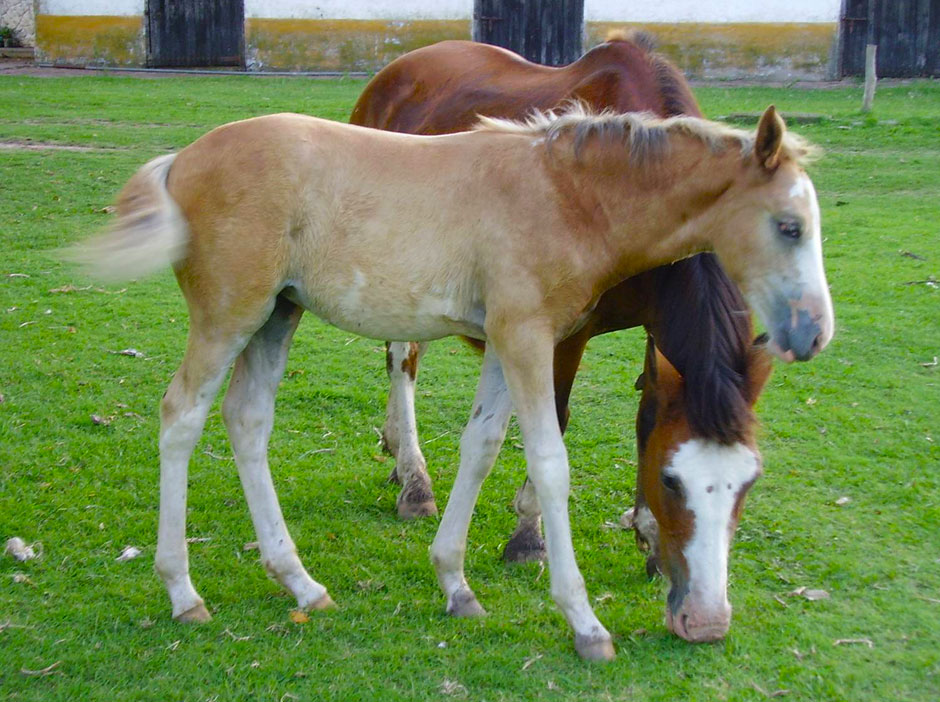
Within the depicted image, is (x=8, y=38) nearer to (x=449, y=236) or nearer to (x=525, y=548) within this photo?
(x=525, y=548)

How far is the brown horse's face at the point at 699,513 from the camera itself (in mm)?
3520

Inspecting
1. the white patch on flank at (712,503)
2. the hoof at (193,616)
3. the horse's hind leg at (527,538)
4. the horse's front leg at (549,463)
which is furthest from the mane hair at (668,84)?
the hoof at (193,616)

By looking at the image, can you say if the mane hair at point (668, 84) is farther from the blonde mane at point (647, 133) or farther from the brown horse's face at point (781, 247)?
the brown horse's face at point (781, 247)

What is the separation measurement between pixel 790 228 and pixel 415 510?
8.01ft

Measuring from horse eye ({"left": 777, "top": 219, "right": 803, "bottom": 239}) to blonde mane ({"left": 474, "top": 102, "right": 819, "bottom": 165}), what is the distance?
218 mm

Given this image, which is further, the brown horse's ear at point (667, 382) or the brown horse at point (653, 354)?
the brown horse's ear at point (667, 382)

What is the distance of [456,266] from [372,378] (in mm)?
3316

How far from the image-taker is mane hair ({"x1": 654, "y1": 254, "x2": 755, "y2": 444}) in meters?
3.54

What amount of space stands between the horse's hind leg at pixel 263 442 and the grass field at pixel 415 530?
5.0 inches

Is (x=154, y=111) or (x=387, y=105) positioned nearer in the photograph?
(x=387, y=105)

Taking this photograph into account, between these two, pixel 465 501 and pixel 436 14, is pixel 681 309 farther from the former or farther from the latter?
pixel 436 14

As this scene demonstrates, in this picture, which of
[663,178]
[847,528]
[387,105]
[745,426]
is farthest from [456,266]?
[387,105]

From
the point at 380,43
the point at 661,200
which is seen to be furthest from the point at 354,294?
the point at 380,43

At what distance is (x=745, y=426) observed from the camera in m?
3.55
